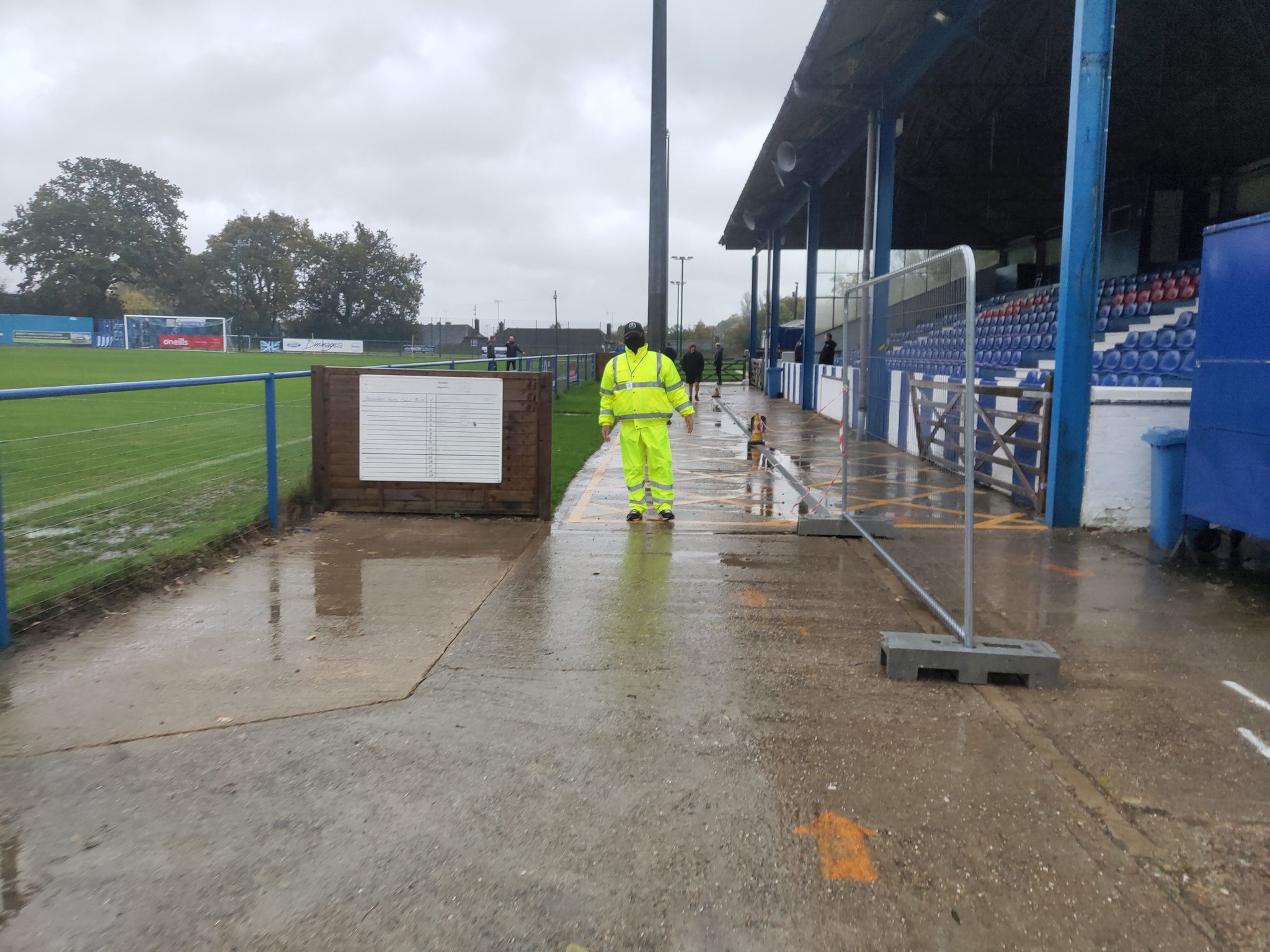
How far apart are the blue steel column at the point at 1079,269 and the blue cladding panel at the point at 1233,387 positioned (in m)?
1.59

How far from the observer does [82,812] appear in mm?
3260

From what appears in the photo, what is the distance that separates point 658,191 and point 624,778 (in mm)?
9853

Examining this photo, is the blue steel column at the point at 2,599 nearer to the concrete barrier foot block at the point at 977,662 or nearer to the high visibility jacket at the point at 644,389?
the concrete barrier foot block at the point at 977,662

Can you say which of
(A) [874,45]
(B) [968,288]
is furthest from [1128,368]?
(B) [968,288]

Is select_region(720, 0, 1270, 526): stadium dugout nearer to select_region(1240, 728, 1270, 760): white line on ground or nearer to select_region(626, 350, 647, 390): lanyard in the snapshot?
select_region(626, 350, 647, 390): lanyard

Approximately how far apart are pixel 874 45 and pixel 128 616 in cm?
1485

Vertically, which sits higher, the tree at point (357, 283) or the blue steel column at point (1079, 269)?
the tree at point (357, 283)

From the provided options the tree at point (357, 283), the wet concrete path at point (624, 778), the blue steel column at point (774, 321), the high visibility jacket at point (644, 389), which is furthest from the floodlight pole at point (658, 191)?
the tree at point (357, 283)

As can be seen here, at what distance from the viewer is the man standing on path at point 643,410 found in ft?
28.4

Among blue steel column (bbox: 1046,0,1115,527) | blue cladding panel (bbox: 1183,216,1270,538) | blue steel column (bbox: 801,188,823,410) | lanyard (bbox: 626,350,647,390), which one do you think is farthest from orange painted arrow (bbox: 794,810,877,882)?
blue steel column (bbox: 801,188,823,410)

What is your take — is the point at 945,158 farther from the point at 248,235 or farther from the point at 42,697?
the point at 248,235

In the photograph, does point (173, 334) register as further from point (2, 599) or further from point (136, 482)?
point (2, 599)

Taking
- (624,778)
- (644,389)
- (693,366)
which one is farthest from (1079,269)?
(693,366)

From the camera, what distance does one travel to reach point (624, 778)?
3.56 meters
